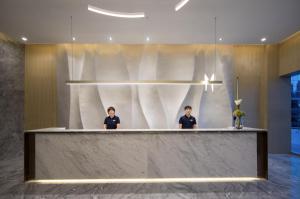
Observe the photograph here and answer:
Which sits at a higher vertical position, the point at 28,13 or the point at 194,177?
the point at 28,13

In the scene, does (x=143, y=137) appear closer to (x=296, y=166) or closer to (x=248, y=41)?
(x=296, y=166)

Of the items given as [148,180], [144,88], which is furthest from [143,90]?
[148,180]

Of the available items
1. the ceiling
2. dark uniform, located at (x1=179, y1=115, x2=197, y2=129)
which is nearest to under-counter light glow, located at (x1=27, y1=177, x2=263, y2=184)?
dark uniform, located at (x1=179, y1=115, x2=197, y2=129)

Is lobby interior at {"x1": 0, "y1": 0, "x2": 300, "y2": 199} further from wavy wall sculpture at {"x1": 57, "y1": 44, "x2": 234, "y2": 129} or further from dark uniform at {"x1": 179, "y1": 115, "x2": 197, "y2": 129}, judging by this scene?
dark uniform at {"x1": 179, "y1": 115, "x2": 197, "y2": 129}

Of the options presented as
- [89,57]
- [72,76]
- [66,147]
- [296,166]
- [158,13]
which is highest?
[158,13]

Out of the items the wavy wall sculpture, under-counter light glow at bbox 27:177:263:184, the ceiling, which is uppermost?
the ceiling

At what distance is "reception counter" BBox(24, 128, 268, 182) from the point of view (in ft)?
13.3

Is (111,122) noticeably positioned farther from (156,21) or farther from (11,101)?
(11,101)

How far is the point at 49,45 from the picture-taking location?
22.3ft

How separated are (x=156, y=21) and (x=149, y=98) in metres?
2.43

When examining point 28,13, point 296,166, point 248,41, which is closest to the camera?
point 28,13

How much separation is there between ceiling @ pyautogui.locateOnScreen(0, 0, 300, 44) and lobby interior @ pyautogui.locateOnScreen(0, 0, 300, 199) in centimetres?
3

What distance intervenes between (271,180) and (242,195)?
1065 millimetres

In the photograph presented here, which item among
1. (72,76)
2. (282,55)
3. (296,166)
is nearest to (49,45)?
(72,76)
